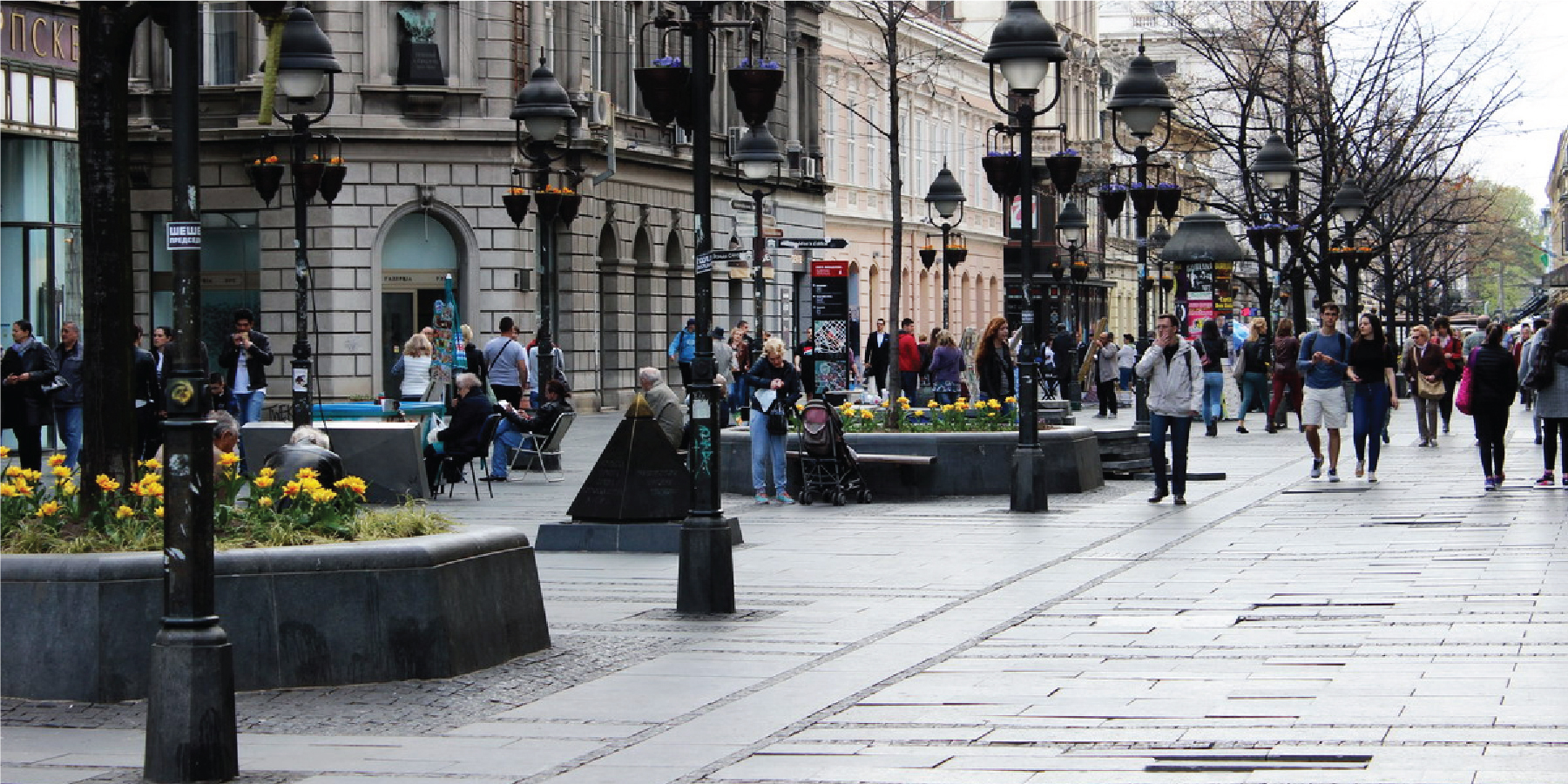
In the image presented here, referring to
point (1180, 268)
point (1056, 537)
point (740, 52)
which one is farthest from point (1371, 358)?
point (740, 52)

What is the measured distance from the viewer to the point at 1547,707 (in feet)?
30.4

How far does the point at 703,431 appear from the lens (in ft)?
44.8

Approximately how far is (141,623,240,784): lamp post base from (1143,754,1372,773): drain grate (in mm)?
3249

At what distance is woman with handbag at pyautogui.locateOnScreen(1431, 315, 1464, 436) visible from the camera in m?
31.4

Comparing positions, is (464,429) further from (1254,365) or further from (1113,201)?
(1254,365)

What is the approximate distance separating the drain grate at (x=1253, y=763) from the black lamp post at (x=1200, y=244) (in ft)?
82.5

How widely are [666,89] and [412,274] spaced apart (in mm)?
27209

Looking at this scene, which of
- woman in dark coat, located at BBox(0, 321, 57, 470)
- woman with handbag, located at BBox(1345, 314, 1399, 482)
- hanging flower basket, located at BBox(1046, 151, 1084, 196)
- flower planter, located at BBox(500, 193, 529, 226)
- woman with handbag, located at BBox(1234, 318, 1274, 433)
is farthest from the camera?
woman with handbag, located at BBox(1234, 318, 1274, 433)

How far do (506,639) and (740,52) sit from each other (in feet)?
138

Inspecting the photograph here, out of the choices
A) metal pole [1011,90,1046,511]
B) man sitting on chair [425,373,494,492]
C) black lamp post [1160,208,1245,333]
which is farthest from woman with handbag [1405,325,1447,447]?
man sitting on chair [425,373,494,492]

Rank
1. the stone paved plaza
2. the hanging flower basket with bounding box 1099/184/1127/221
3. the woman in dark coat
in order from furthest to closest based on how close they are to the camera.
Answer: the hanging flower basket with bounding box 1099/184/1127/221, the woman in dark coat, the stone paved plaza

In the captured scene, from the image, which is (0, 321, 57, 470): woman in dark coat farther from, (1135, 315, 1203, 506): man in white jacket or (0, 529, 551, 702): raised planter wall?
(0, 529, 551, 702): raised planter wall

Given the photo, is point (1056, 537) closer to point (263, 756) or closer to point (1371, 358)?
point (1371, 358)

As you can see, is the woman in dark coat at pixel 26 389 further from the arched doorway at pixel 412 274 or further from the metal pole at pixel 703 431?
the arched doorway at pixel 412 274
